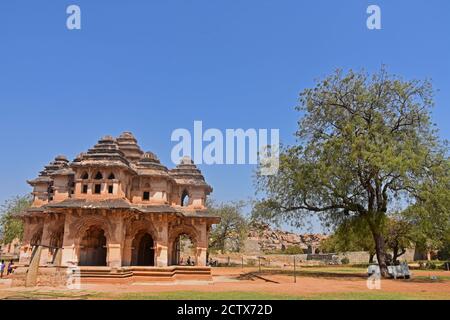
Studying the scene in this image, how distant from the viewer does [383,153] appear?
23953 mm

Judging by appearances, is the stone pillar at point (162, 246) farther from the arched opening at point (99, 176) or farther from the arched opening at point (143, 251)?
the arched opening at point (99, 176)

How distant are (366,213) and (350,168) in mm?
3632

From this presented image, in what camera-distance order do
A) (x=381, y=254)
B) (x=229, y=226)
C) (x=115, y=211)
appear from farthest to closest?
(x=229, y=226), (x=381, y=254), (x=115, y=211)

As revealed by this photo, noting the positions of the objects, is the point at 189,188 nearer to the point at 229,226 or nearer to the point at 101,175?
the point at 101,175

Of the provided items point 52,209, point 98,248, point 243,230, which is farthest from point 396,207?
point 243,230

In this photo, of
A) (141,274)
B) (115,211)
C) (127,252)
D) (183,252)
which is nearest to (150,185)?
(115,211)

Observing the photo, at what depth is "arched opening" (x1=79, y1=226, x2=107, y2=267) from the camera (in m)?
24.5

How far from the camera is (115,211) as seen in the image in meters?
23.0

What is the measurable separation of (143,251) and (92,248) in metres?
5.94

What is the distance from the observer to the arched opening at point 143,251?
2823cm

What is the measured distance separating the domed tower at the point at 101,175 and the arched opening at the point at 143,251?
492cm

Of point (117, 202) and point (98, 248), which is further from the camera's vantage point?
point (98, 248)
